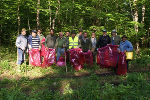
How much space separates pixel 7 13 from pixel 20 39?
5.27 m

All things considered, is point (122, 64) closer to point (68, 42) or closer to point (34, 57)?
point (68, 42)

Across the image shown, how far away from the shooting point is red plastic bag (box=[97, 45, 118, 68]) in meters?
7.52

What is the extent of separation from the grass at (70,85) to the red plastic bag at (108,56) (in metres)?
0.70

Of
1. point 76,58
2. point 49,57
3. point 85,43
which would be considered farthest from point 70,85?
point 85,43

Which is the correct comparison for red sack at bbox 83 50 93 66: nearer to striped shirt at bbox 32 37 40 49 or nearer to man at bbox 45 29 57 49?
man at bbox 45 29 57 49


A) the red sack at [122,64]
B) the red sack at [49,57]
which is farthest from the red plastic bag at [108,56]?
the red sack at [49,57]

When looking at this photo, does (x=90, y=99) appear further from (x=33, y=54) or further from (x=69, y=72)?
(x=33, y=54)

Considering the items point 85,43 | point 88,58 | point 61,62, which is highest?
point 85,43

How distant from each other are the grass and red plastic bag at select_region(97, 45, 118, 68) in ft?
2.30

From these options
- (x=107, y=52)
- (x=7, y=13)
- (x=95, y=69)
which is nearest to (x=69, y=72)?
(x=95, y=69)

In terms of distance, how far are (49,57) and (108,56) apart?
3415mm

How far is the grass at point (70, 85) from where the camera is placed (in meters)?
4.39

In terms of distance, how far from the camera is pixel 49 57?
8.92m

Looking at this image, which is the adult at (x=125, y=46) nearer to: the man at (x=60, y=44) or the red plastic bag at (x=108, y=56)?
the red plastic bag at (x=108, y=56)
